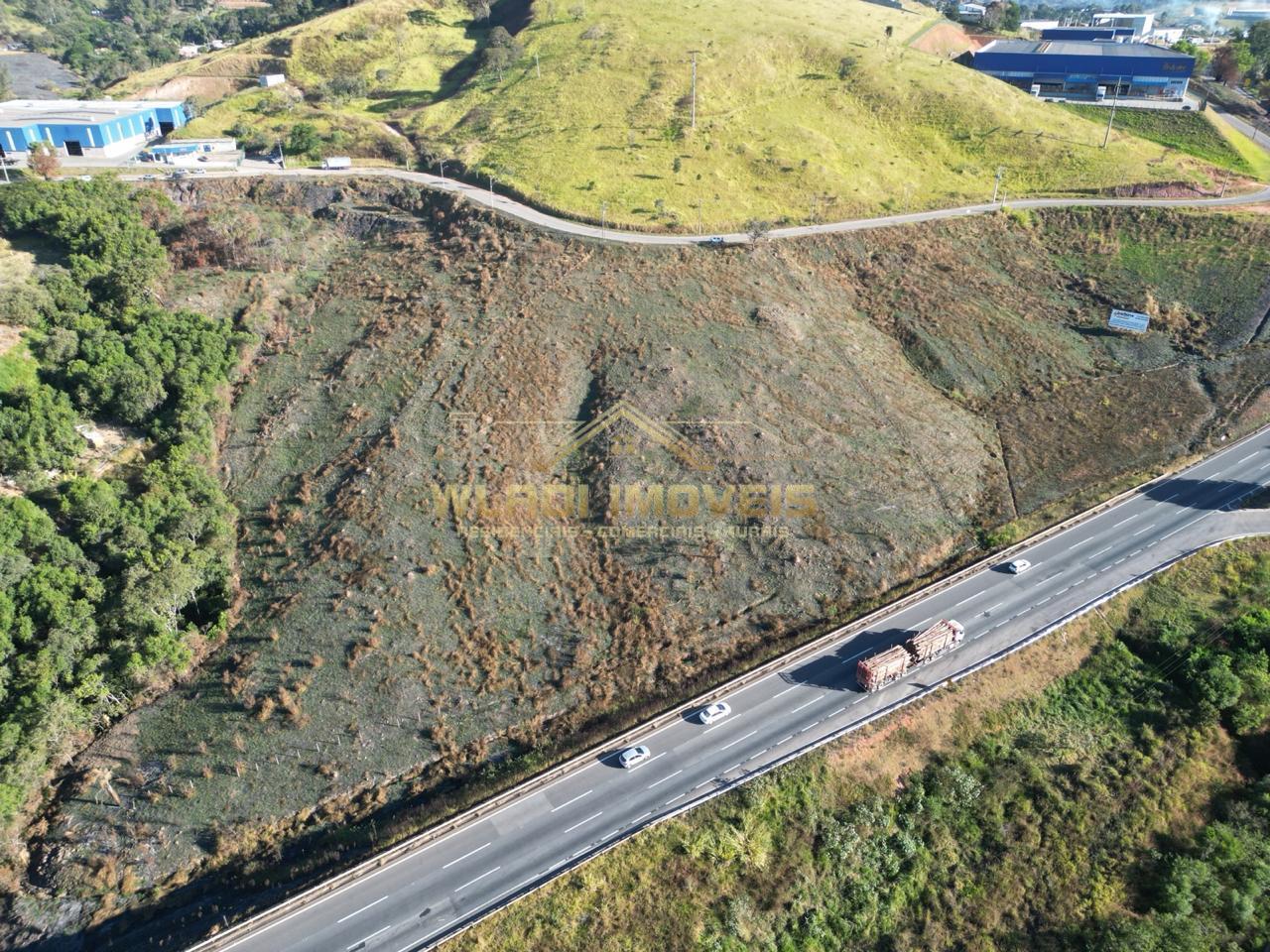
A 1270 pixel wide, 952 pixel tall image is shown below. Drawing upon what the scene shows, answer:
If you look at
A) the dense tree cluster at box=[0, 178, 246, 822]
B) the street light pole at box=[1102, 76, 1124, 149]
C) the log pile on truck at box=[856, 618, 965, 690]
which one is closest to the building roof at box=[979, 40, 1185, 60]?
the street light pole at box=[1102, 76, 1124, 149]

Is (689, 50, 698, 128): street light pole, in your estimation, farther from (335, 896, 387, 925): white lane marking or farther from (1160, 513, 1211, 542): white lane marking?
(335, 896, 387, 925): white lane marking

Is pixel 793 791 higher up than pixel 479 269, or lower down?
lower down

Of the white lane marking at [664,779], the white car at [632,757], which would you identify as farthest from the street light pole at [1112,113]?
the white car at [632,757]

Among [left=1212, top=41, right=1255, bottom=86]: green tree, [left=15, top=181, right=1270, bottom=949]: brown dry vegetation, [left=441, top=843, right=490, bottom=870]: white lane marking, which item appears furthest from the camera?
[left=1212, top=41, right=1255, bottom=86]: green tree

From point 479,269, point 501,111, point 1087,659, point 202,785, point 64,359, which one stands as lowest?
point 202,785

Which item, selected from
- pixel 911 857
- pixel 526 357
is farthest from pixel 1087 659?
pixel 526 357

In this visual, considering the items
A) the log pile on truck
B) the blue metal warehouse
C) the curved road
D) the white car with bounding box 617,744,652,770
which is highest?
the blue metal warehouse

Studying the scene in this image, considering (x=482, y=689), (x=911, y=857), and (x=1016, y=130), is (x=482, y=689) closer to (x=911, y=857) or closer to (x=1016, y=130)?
(x=911, y=857)

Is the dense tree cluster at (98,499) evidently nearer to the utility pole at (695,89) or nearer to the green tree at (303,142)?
the green tree at (303,142)
